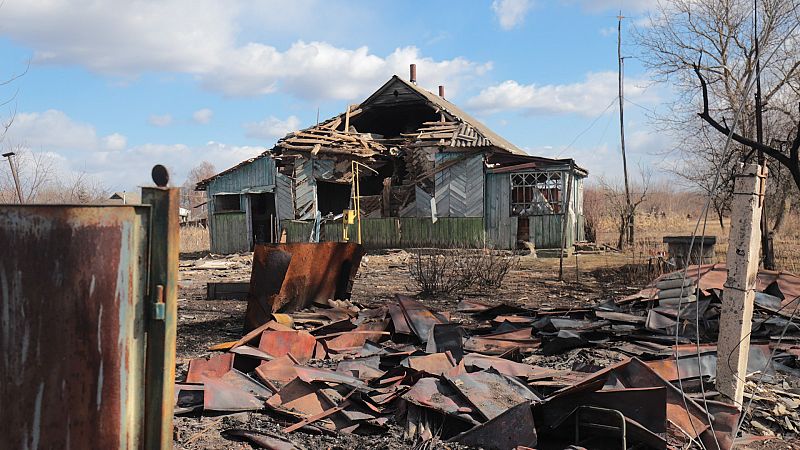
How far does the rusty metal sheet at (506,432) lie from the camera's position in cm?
392

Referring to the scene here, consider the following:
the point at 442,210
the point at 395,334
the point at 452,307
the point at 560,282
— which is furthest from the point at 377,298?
the point at 442,210

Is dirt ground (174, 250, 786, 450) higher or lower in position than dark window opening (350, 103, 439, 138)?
lower

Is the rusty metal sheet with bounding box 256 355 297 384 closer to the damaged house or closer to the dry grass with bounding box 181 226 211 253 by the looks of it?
the damaged house

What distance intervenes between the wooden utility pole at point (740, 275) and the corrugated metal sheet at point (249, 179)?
2069 centimetres

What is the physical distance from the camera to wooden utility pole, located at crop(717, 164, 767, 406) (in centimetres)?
414

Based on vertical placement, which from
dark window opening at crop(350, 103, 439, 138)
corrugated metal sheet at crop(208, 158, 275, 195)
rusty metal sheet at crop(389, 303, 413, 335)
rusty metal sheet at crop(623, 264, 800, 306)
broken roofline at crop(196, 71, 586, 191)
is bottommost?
rusty metal sheet at crop(389, 303, 413, 335)

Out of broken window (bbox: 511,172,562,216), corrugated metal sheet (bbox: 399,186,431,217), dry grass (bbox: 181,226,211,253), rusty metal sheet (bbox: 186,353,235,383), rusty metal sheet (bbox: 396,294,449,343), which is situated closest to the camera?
rusty metal sheet (bbox: 186,353,235,383)

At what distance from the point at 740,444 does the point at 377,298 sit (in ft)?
24.4

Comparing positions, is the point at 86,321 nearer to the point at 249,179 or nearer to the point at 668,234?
the point at 249,179

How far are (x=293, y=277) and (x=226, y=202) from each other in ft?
61.8

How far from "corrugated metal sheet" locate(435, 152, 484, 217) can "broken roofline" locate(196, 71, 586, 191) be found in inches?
22.1

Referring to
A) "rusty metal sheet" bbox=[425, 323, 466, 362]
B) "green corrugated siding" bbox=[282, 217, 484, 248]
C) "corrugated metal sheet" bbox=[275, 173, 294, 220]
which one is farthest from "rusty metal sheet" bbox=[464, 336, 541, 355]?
"corrugated metal sheet" bbox=[275, 173, 294, 220]

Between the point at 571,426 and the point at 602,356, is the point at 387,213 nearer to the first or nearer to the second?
the point at 602,356

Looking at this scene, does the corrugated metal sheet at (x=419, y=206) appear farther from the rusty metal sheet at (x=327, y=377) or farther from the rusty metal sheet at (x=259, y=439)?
the rusty metal sheet at (x=259, y=439)
